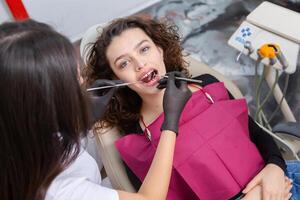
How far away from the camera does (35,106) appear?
72 centimetres

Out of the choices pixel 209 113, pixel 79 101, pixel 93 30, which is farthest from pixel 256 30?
pixel 79 101

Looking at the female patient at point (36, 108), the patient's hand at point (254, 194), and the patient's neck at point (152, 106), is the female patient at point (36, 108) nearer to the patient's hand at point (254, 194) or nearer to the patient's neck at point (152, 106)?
the patient's neck at point (152, 106)

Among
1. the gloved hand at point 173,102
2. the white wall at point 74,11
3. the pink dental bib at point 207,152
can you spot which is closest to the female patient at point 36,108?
the gloved hand at point 173,102

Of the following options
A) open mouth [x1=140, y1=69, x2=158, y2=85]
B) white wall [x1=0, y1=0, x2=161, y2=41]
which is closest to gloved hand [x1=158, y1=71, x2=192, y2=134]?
open mouth [x1=140, y1=69, x2=158, y2=85]

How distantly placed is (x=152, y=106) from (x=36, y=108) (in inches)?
27.6

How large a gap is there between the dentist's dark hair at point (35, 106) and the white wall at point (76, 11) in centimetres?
160

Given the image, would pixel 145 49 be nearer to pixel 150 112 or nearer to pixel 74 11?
pixel 150 112

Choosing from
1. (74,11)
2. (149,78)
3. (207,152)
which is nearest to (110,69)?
(149,78)

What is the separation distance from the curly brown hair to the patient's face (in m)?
0.04

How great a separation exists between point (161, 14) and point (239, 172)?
78.8 inches

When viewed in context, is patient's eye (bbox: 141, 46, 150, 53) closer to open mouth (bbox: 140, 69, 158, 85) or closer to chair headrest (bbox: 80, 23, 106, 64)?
open mouth (bbox: 140, 69, 158, 85)

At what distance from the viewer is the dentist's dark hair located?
69cm

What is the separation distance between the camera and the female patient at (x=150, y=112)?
1191 millimetres

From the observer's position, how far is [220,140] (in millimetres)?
1224
